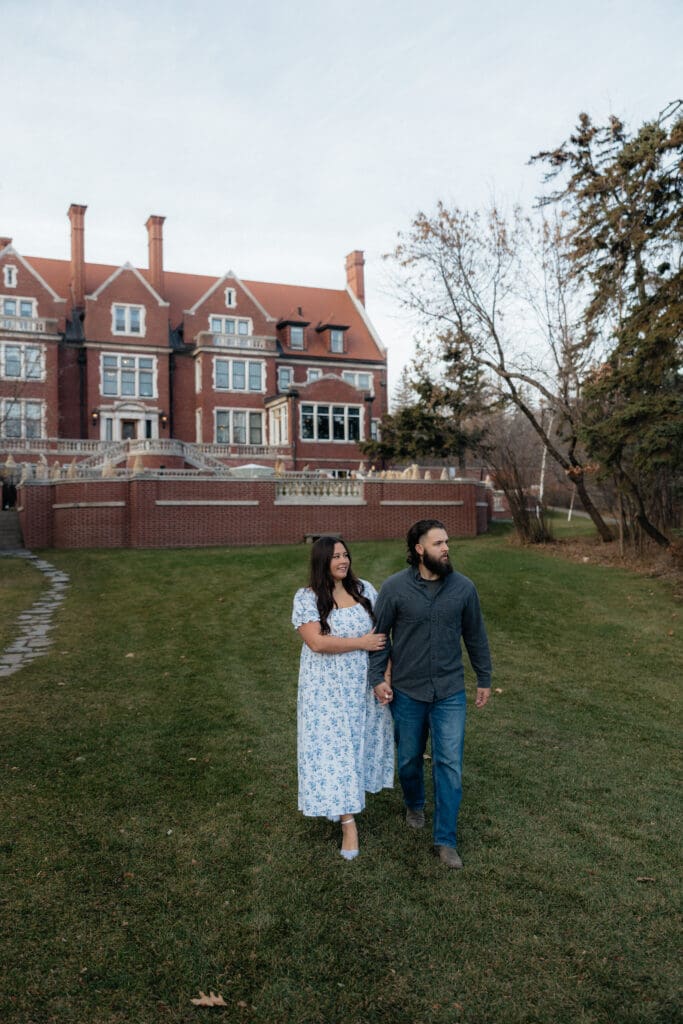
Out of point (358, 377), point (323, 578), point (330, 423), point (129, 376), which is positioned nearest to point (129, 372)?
point (129, 376)

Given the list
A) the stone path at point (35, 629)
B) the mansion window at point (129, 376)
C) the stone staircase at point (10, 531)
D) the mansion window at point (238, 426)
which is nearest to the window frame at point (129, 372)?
the mansion window at point (129, 376)

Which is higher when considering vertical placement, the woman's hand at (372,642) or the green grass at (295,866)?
the woman's hand at (372,642)

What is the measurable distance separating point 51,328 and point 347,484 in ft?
67.0

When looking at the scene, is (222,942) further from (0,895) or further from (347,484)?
(347,484)

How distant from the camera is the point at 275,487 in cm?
2458

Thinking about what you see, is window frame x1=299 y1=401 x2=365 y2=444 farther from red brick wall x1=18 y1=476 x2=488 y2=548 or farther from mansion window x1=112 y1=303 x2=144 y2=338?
red brick wall x1=18 y1=476 x2=488 y2=548

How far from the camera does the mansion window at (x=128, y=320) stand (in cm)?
4000

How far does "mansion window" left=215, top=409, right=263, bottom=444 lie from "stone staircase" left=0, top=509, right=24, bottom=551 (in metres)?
17.5

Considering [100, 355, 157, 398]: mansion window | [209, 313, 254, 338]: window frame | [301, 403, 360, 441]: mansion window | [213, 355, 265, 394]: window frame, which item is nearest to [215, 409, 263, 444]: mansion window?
[213, 355, 265, 394]: window frame

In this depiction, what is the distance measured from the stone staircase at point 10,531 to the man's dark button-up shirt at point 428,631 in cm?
2055

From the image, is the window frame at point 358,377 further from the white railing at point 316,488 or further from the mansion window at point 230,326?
the white railing at point 316,488

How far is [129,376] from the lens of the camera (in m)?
40.4

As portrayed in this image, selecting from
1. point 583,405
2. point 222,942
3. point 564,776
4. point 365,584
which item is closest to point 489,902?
point 222,942

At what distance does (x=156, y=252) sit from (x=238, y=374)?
8.00 meters
